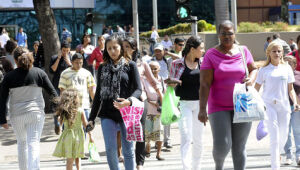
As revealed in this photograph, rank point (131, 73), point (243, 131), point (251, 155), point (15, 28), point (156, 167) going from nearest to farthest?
point (243, 131) → point (131, 73) → point (156, 167) → point (251, 155) → point (15, 28)

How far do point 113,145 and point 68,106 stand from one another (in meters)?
1.68

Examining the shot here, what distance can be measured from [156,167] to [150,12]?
4321 cm

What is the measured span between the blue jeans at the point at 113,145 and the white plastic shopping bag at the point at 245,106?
3.94ft

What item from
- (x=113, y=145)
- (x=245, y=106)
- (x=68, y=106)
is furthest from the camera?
(x=68, y=106)

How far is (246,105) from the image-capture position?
5.70 m

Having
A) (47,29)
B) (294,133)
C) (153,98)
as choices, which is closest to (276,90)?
(294,133)

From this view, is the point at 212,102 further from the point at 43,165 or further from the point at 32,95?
the point at 43,165

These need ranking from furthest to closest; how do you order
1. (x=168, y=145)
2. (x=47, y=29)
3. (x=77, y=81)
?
(x=47, y=29) → (x=168, y=145) → (x=77, y=81)

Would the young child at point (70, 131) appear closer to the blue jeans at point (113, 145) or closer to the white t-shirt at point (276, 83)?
the blue jeans at point (113, 145)

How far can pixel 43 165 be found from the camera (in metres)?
9.47

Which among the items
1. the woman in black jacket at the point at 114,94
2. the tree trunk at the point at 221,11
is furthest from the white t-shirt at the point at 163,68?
the tree trunk at the point at 221,11

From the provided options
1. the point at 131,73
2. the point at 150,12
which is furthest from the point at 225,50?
the point at 150,12

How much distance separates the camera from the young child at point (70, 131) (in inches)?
295

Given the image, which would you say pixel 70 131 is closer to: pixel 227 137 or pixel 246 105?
pixel 227 137
